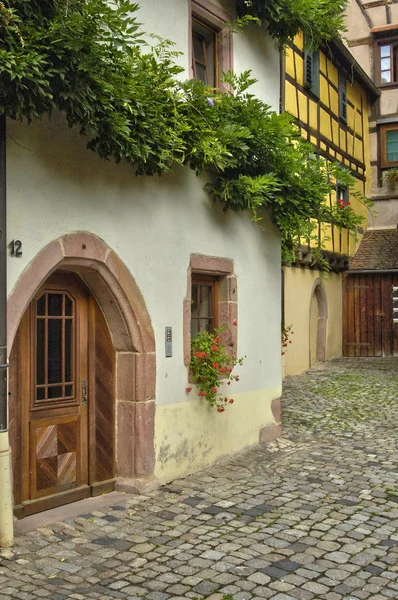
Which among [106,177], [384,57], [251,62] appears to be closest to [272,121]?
[251,62]

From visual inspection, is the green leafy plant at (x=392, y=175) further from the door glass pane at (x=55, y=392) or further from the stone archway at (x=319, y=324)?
the door glass pane at (x=55, y=392)

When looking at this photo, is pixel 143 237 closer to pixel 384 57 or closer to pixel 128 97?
pixel 128 97

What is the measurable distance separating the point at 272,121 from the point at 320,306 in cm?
1050

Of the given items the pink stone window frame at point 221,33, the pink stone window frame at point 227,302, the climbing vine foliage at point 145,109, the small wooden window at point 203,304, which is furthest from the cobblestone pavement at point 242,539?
the pink stone window frame at point 221,33

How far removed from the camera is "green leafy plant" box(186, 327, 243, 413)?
255 inches

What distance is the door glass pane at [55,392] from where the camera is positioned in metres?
5.37

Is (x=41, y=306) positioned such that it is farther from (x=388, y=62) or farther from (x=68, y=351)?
(x=388, y=62)

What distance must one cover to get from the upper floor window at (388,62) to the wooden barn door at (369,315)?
5.48 meters

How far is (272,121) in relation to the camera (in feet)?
21.7

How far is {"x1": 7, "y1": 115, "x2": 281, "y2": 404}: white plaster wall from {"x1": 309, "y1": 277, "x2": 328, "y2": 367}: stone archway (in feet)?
28.1

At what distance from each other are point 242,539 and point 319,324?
40.8 feet

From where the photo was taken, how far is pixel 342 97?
16.8 metres

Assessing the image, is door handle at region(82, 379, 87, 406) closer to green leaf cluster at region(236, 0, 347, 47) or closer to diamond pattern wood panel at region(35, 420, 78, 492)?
diamond pattern wood panel at region(35, 420, 78, 492)

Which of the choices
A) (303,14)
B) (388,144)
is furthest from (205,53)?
(388,144)
